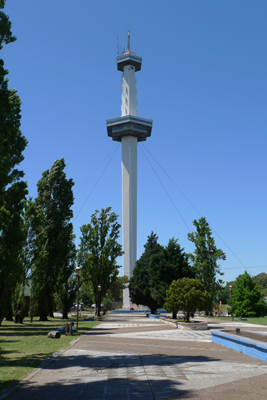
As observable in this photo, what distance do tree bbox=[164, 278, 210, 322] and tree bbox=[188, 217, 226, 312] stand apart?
19585mm

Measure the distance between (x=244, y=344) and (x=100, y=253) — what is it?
3056 centimetres

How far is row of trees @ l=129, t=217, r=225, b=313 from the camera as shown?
1369 inches

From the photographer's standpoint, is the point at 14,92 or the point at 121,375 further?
the point at 14,92

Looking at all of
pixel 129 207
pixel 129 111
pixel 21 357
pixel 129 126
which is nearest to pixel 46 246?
pixel 21 357

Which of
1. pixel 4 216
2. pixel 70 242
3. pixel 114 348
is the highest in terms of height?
pixel 70 242

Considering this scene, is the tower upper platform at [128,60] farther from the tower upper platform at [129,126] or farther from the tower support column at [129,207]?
the tower support column at [129,207]

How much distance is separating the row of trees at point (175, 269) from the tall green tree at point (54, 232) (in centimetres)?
914

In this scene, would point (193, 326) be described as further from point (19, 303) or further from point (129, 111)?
point (129, 111)

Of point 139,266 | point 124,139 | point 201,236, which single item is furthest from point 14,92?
point 124,139

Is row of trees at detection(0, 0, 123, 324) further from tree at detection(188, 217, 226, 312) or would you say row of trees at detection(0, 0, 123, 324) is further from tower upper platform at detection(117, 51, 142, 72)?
tower upper platform at detection(117, 51, 142, 72)

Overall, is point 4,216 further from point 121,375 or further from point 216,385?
point 216,385

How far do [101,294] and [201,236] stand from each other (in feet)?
48.1

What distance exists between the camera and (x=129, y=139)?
89.1m

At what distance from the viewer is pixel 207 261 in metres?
45.0
